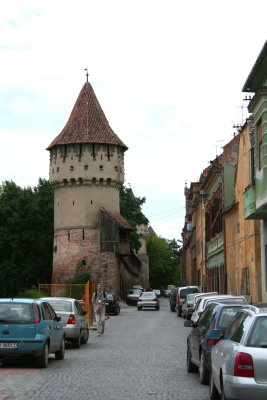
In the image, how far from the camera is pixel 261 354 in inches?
306

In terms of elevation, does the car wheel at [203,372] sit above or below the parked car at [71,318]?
below

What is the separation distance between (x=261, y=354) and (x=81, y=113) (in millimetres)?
64827

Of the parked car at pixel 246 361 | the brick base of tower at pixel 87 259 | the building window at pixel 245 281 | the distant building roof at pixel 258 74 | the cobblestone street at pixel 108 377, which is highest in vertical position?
the distant building roof at pixel 258 74

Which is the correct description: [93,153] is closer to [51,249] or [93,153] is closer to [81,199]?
[81,199]

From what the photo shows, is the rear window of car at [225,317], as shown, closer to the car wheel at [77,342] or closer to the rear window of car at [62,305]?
the rear window of car at [62,305]

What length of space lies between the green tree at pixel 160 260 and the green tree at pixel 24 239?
178 feet

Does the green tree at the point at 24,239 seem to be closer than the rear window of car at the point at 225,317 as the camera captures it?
No

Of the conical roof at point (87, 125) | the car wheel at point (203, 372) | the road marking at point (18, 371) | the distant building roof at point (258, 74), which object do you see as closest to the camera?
the car wheel at point (203, 372)

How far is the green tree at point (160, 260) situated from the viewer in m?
128

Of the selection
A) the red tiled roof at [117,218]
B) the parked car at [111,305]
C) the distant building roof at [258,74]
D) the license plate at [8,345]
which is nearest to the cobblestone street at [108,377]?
the license plate at [8,345]

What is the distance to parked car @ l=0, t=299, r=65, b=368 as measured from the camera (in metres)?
14.6

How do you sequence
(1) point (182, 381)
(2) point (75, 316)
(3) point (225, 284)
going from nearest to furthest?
1. (1) point (182, 381)
2. (2) point (75, 316)
3. (3) point (225, 284)

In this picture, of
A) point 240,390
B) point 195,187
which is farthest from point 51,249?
point 240,390

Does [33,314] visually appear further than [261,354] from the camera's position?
Yes
